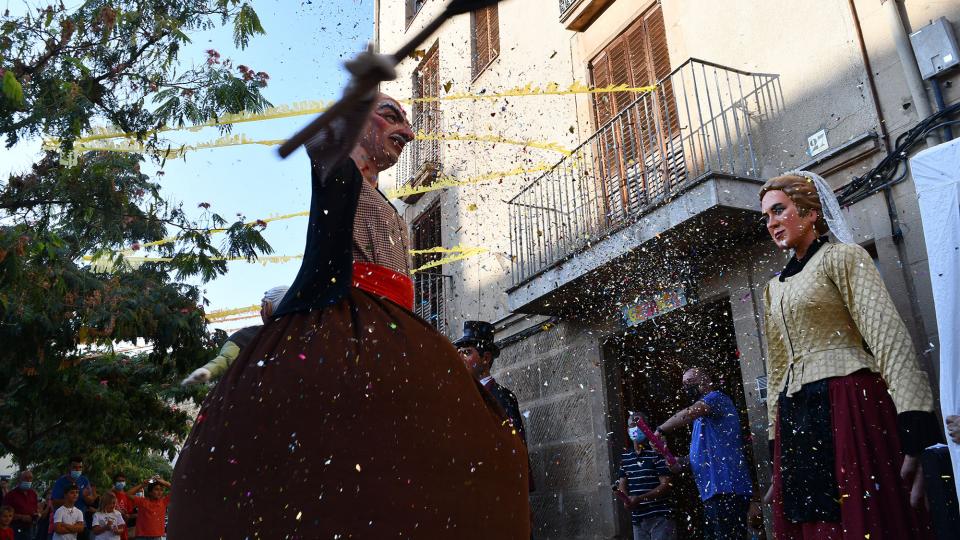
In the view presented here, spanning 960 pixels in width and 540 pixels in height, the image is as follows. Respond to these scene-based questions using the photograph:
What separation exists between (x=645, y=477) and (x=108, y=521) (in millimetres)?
7683

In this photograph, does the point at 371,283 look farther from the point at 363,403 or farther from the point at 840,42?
the point at 840,42

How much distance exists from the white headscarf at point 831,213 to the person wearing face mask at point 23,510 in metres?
12.0

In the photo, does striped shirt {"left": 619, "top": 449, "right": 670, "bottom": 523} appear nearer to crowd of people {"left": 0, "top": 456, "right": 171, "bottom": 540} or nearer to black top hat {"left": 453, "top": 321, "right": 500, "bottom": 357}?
black top hat {"left": 453, "top": 321, "right": 500, "bottom": 357}

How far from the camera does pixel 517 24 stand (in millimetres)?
11734

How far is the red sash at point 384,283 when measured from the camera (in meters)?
2.01

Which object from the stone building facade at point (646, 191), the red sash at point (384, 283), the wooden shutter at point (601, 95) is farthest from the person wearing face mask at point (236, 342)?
the wooden shutter at point (601, 95)

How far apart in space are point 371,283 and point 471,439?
48 cm

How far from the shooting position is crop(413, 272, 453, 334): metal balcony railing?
1294 centimetres

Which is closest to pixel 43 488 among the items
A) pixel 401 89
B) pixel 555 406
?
pixel 401 89

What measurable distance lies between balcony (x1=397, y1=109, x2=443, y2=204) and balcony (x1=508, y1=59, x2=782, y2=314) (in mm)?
3482

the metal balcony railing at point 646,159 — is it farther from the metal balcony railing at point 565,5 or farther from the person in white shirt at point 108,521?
the person in white shirt at point 108,521

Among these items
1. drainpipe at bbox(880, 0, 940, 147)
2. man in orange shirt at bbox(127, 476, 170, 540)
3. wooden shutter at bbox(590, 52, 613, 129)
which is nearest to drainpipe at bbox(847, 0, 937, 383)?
drainpipe at bbox(880, 0, 940, 147)

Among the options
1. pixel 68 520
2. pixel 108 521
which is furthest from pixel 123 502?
Answer: pixel 68 520

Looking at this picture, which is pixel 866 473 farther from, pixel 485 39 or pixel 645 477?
pixel 485 39
